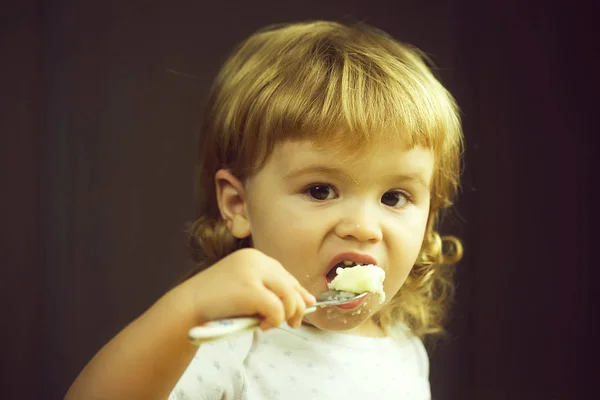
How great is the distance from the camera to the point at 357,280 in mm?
921

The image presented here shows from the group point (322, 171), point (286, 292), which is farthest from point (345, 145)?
point (286, 292)

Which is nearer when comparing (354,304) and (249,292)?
(249,292)

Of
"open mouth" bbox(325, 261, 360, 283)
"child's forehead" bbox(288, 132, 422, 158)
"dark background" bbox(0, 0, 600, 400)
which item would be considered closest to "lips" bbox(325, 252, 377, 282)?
"open mouth" bbox(325, 261, 360, 283)

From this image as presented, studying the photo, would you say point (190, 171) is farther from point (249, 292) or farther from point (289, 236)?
point (249, 292)

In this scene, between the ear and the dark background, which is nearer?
the ear

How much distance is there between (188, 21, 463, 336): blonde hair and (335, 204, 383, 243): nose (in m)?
0.09

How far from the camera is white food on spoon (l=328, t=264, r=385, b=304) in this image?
3.02 ft

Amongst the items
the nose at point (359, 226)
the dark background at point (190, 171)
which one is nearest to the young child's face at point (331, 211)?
the nose at point (359, 226)

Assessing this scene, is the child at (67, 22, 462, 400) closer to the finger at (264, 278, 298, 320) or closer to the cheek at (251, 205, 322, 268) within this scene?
the cheek at (251, 205, 322, 268)

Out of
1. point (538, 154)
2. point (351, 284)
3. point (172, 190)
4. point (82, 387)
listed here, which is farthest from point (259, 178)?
point (538, 154)

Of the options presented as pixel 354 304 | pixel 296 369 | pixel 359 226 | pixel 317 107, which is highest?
pixel 317 107

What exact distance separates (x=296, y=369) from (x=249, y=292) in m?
0.31

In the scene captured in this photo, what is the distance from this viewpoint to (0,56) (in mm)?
1283

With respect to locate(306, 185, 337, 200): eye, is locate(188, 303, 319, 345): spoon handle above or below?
below
